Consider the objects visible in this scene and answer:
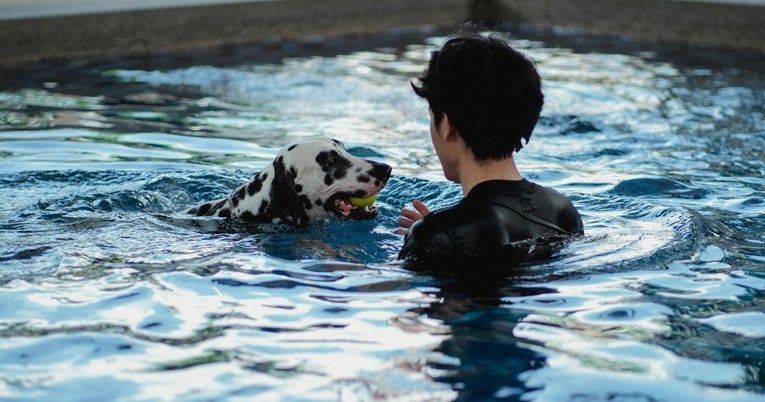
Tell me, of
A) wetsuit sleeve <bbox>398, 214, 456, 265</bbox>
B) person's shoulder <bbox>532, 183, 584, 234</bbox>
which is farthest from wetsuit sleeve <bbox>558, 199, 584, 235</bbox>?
wetsuit sleeve <bbox>398, 214, 456, 265</bbox>

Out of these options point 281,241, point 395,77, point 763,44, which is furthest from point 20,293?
point 763,44

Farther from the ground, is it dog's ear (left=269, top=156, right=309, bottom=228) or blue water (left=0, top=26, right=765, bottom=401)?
dog's ear (left=269, top=156, right=309, bottom=228)

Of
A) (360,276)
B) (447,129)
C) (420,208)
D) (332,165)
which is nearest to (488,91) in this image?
(447,129)

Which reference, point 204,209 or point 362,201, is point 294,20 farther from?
point 362,201

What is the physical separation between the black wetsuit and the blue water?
0.36 ft

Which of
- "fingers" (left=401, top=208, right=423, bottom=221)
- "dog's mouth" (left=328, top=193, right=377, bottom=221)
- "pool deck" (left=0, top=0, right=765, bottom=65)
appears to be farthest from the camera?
"pool deck" (left=0, top=0, right=765, bottom=65)

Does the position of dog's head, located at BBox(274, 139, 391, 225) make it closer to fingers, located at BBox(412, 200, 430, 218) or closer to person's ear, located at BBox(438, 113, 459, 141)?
fingers, located at BBox(412, 200, 430, 218)

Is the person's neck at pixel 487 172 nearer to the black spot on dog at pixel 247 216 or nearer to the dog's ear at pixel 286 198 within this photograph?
the dog's ear at pixel 286 198

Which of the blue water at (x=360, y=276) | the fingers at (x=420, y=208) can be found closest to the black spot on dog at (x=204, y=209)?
the blue water at (x=360, y=276)

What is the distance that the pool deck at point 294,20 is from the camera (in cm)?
1330

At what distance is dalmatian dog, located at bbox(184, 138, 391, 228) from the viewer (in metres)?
5.75

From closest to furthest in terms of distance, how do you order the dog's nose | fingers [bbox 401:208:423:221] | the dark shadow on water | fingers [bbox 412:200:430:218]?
the dark shadow on water → fingers [bbox 412:200:430:218] → fingers [bbox 401:208:423:221] → the dog's nose

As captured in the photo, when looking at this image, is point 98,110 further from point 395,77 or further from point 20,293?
point 20,293

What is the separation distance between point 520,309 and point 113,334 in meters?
1.67
